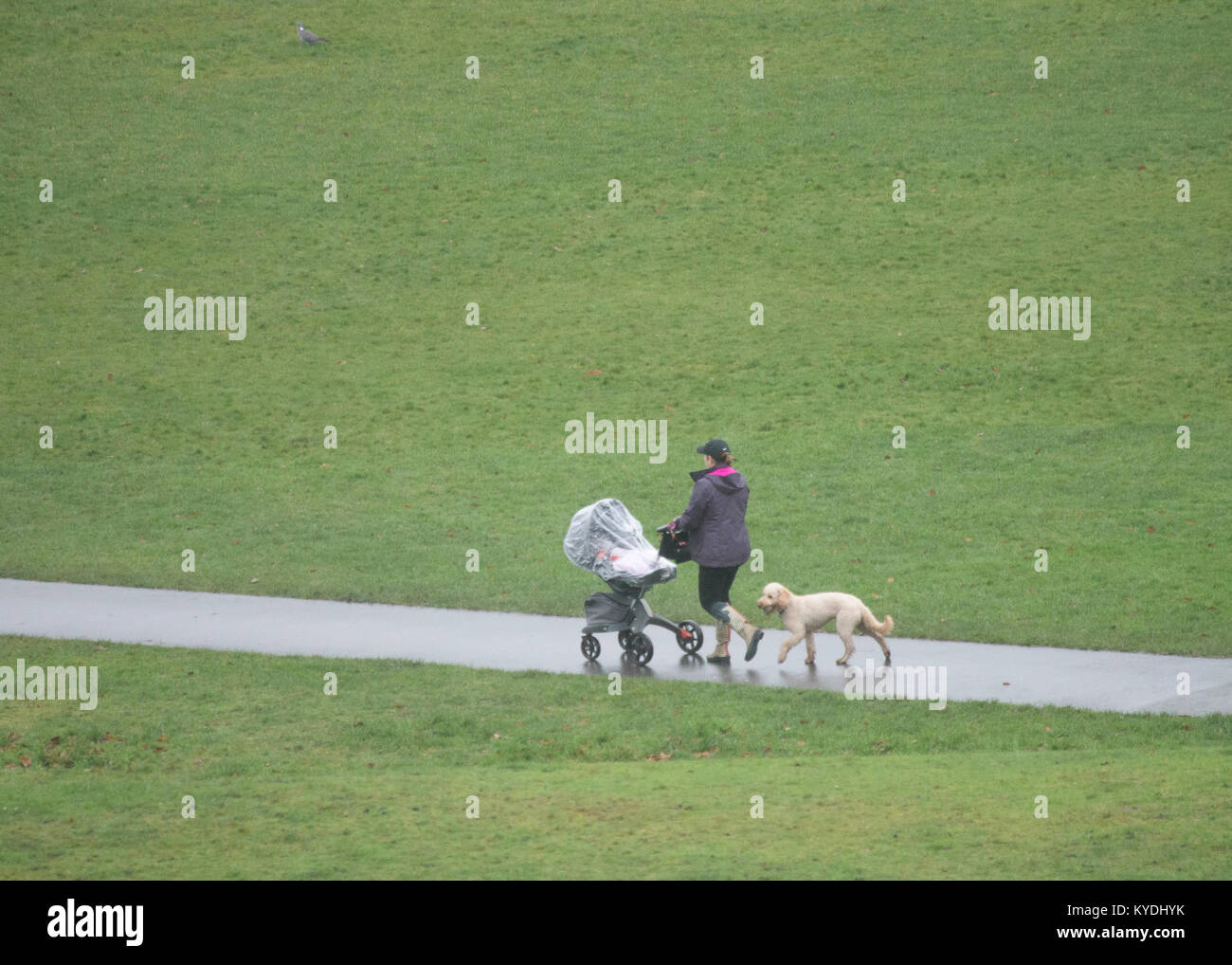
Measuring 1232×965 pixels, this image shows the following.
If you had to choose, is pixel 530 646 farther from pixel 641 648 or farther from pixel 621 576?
pixel 621 576

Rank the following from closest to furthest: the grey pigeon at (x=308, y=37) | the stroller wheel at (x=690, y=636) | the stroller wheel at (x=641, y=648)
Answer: the stroller wheel at (x=641, y=648)
the stroller wheel at (x=690, y=636)
the grey pigeon at (x=308, y=37)

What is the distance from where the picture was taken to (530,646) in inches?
560

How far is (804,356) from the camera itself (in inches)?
1098

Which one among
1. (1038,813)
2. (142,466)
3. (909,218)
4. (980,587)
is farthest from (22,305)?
(1038,813)

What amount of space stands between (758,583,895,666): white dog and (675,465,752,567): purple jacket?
70 centimetres

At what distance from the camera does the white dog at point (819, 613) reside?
12.7 meters

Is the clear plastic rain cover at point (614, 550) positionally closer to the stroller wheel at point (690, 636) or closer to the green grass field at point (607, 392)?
the stroller wheel at point (690, 636)

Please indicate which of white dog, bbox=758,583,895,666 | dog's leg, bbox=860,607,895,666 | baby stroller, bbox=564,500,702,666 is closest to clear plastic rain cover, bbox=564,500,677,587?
baby stroller, bbox=564,500,702,666

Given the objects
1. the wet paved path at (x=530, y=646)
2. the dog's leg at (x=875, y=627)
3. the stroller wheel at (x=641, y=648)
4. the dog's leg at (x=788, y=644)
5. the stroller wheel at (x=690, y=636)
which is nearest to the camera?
the wet paved path at (x=530, y=646)

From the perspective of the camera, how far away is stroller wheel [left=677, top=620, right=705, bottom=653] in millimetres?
13664

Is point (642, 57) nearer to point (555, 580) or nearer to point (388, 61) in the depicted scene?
point (388, 61)

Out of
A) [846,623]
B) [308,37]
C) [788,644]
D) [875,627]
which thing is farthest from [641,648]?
[308,37]

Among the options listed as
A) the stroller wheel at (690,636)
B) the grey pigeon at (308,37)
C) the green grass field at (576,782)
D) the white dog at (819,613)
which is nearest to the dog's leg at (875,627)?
the white dog at (819,613)

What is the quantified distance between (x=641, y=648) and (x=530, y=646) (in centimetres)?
144
